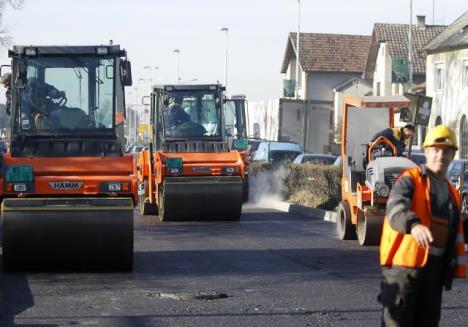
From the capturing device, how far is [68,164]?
13844mm

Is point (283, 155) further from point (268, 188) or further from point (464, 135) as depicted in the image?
point (464, 135)

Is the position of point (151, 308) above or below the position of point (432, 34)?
below

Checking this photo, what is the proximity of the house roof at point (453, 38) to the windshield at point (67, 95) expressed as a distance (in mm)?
36289

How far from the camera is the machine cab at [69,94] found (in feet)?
49.6

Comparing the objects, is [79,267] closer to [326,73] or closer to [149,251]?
[149,251]

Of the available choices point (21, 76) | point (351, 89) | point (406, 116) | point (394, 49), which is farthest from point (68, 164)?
point (351, 89)

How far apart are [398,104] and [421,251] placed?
11.7 m

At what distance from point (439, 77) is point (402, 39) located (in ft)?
47.2

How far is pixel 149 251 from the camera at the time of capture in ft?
53.9

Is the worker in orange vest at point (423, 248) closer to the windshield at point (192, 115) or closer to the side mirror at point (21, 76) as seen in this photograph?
the side mirror at point (21, 76)

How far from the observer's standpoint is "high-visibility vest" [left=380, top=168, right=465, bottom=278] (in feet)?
22.9

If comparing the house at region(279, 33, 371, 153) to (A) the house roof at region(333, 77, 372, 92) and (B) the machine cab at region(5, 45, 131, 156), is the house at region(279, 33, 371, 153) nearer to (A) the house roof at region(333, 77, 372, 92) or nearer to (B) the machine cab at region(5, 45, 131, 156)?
(A) the house roof at region(333, 77, 372, 92)

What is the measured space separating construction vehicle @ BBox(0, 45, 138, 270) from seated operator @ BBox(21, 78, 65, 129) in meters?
0.01

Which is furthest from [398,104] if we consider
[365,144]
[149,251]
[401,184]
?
[401,184]
